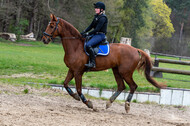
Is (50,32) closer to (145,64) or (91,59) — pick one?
(91,59)

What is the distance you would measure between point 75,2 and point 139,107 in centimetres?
3398

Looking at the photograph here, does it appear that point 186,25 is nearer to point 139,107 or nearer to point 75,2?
point 75,2

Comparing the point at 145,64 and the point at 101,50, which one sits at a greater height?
the point at 101,50

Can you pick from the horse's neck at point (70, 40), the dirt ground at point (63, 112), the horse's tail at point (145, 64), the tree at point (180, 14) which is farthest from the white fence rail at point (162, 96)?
the tree at point (180, 14)

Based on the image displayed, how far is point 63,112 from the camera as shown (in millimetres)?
7129

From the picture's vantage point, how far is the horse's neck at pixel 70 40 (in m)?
8.30

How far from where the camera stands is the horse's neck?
27.2ft

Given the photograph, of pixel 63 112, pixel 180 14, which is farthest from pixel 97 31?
pixel 180 14

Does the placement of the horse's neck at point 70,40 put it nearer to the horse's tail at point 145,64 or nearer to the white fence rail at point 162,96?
the horse's tail at point 145,64

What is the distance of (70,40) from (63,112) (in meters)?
2.14

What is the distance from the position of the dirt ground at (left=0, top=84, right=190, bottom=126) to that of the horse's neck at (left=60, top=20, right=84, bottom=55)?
151 cm

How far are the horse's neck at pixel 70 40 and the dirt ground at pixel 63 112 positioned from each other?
151 centimetres

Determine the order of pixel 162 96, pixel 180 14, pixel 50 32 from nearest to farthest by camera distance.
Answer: pixel 50 32
pixel 162 96
pixel 180 14

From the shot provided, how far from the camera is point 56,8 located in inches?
1610
